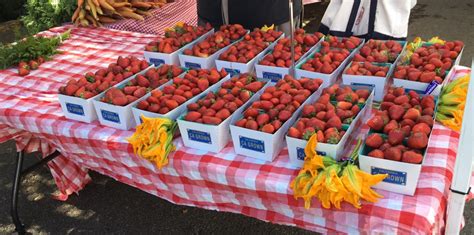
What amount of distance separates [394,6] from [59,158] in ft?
8.07

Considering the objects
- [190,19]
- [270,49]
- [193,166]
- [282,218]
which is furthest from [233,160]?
[190,19]

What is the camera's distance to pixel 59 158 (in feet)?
9.08

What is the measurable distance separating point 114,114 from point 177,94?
0.30m

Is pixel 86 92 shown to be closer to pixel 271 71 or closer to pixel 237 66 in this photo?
pixel 237 66

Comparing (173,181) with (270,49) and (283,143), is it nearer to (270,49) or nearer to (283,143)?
(283,143)

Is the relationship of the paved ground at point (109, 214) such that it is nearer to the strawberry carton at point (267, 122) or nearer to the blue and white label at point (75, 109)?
the blue and white label at point (75, 109)

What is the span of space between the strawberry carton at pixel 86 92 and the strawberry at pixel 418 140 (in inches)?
54.1

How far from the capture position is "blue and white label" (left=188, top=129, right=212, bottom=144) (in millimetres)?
1637

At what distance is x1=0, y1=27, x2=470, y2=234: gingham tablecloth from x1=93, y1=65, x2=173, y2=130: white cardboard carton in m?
0.04

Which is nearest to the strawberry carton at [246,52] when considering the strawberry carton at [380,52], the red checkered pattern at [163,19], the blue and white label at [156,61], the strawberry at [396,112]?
the blue and white label at [156,61]

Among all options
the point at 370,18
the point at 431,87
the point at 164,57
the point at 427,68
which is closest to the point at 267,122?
the point at 431,87

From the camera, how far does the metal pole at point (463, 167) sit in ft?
3.83

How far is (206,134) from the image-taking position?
1.63 meters

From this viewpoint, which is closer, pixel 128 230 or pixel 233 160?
pixel 233 160
